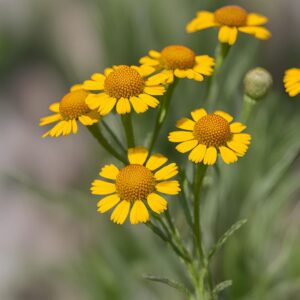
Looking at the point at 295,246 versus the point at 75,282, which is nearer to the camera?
the point at 295,246

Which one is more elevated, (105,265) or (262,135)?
(262,135)

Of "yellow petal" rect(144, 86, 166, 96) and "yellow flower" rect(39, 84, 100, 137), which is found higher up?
"yellow petal" rect(144, 86, 166, 96)

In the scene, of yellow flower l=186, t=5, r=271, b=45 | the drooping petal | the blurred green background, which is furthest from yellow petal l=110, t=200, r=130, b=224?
yellow flower l=186, t=5, r=271, b=45

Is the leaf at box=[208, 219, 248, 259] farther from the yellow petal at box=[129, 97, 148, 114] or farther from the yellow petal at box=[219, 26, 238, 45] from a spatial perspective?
the yellow petal at box=[219, 26, 238, 45]

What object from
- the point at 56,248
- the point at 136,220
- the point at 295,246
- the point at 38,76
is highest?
the point at 38,76

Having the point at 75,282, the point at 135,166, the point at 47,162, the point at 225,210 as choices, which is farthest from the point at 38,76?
the point at 135,166

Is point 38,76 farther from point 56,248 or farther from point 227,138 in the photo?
point 227,138

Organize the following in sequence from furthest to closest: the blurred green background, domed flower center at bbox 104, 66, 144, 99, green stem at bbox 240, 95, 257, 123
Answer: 1. the blurred green background
2. green stem at bbox 240, 95, 257, 123
3. domed flower center at bbox 104, 66, 144, 99
